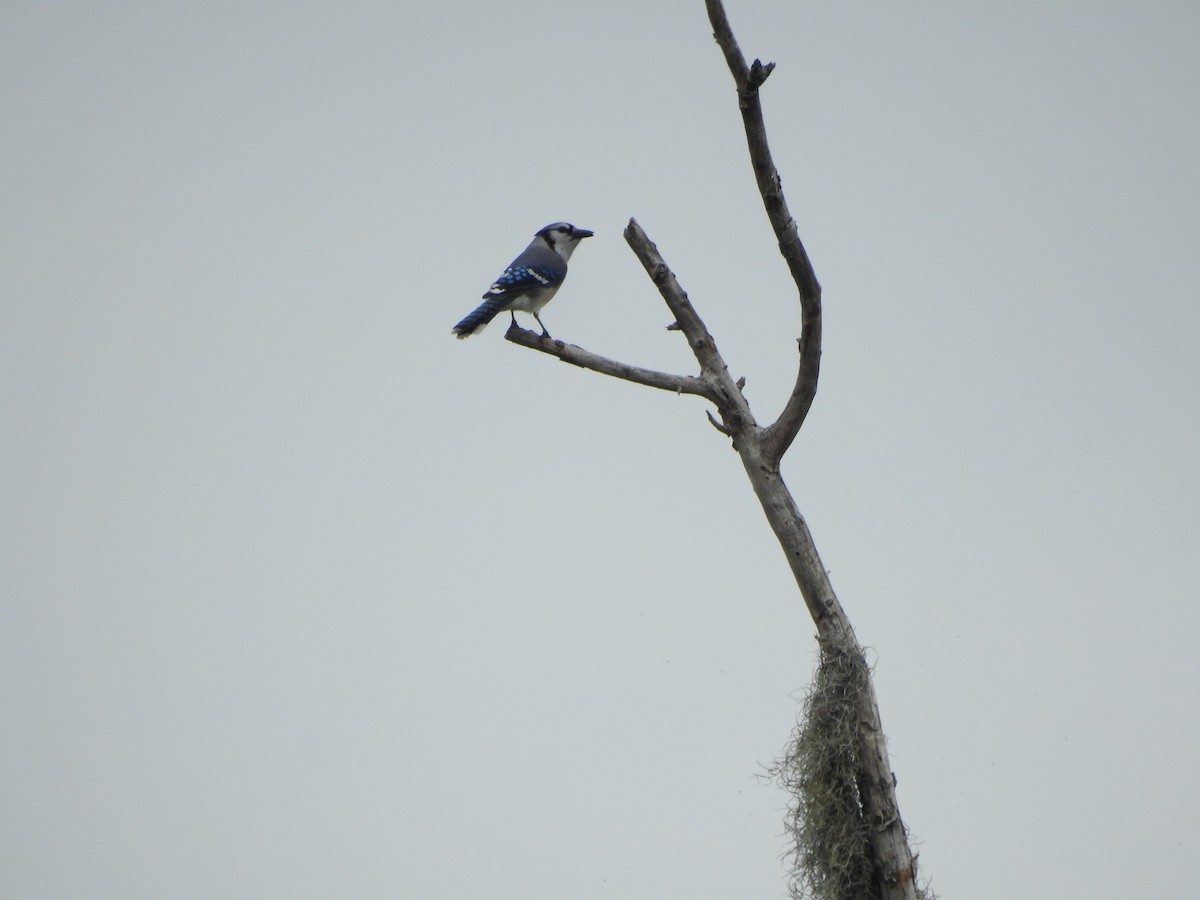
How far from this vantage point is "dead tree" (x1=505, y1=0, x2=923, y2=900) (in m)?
3.43

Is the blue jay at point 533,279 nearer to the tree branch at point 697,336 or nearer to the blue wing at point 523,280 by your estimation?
the blue wing at point 523,280

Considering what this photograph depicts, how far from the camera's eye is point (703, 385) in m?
3.85

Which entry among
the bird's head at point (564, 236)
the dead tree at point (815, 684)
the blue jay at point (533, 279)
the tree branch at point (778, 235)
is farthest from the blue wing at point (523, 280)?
→ the tree branch at point (778, 235)

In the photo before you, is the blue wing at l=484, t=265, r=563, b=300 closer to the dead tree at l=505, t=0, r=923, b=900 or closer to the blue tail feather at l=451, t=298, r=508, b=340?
the blue tail feather at l=451, t=298, r=508, b=340

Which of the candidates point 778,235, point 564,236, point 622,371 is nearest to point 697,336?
point 622,371

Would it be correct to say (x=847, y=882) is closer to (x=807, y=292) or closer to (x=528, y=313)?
(x=807, y=292)

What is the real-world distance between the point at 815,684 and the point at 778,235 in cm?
157

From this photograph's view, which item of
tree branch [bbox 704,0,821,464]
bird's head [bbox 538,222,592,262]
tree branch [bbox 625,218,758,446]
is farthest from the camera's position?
bird's head [bbox 538,222,592,262]

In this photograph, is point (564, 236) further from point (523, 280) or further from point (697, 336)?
point (697, 336)

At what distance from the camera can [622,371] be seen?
3.97 m

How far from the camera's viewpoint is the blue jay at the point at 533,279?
4941 mm

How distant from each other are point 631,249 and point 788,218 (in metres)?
0.85

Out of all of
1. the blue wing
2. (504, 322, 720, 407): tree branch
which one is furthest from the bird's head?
(504, 322, 720, 407): tree branch

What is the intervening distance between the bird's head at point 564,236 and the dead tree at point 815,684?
271cm
